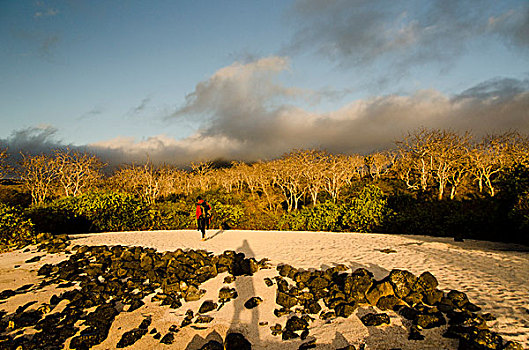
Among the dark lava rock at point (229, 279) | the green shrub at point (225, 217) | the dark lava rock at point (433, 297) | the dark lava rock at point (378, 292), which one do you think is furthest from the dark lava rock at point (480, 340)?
the green shrub at point (225, 217)

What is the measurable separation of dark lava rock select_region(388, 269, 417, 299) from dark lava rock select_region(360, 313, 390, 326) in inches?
38.2

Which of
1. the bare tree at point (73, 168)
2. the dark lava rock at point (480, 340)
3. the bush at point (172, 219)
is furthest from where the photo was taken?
the bare tree at point (73, 168)

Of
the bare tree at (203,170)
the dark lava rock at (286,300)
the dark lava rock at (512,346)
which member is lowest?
the dark lava rock at (286,300)

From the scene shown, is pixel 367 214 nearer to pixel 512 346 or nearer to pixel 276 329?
pixel 276 329

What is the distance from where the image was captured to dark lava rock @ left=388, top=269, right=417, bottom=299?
7.12m

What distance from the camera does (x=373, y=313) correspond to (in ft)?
21.9

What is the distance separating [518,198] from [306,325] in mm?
12354

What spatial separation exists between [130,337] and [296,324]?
368cm

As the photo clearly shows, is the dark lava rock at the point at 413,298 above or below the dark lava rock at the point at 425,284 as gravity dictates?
below

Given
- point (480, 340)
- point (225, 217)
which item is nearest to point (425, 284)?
point (480, 340)

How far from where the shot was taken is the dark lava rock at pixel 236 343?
19.4 feet

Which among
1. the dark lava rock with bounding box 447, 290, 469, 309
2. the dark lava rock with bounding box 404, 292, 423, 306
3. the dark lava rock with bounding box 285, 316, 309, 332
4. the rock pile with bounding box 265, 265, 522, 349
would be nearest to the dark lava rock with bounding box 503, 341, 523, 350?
the rock pile with bounding box 265, 265, 522, 349

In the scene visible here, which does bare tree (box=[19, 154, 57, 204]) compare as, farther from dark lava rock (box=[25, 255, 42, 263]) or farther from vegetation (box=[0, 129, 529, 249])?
dark lava rock (box=[25, 255, 42, 263])

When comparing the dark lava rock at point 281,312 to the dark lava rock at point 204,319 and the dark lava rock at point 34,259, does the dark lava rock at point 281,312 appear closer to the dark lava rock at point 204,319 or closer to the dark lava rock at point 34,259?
the dark lava rock at point 204,319
